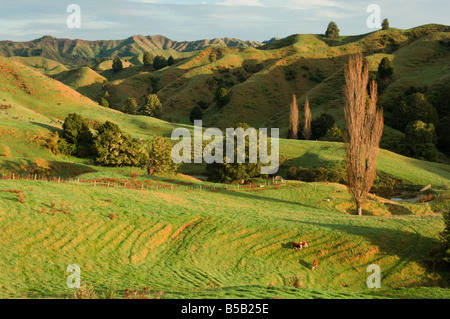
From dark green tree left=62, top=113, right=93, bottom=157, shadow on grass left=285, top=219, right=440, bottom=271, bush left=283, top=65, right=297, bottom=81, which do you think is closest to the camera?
shadow on grass left=285, top=219, right=440, bottom=271

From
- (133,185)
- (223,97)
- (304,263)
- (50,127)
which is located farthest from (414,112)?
(50,127)

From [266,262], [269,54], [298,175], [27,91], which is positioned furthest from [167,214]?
[269,54]

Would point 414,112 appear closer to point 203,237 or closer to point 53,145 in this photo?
point 203,237

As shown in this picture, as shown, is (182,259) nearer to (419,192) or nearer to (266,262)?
(266,262)

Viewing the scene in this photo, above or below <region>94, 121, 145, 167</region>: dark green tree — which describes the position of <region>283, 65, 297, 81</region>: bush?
above

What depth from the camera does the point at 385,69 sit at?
400 ft

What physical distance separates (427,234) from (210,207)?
1948cm

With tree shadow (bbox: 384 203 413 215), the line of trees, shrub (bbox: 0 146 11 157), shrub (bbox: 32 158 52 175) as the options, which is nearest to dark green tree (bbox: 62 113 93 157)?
the line of trees

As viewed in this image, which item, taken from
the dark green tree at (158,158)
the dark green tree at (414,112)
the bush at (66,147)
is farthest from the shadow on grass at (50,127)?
the dark green tree at (414,112)

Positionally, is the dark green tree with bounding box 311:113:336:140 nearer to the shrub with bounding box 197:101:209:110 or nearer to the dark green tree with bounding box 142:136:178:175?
the dark green tree with bounding box 142:136:178:175

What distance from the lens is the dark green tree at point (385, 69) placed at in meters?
122

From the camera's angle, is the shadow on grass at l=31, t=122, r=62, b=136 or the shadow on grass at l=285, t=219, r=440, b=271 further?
the shadow on grass at l=31, t=122, r=62, b=136

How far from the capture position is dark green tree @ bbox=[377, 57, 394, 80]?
400ft
